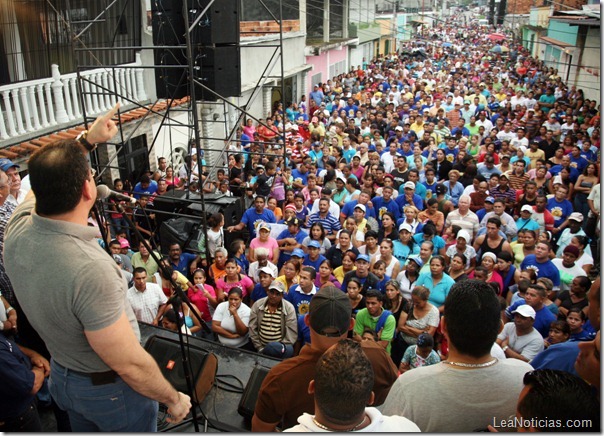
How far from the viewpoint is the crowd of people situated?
1.86 m

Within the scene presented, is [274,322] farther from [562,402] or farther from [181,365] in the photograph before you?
[562,402]

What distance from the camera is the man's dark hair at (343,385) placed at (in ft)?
5.03

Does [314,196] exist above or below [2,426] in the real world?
below

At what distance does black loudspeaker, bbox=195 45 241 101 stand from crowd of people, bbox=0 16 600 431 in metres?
0.71

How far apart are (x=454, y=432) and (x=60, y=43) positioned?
820 centimetres

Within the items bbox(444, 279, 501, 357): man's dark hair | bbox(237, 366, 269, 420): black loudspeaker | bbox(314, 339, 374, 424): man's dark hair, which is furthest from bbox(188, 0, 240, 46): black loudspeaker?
bbox(314, 339, 374, 424): man's dark hair

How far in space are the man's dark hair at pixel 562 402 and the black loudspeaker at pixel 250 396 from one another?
1694 millimetres

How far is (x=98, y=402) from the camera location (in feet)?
6.08

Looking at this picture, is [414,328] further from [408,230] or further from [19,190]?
[19,190]

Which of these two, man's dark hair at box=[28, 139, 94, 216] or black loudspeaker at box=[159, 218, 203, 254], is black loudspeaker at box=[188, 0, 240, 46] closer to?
black loudspeaker at box=[159, 218, 203, 254]

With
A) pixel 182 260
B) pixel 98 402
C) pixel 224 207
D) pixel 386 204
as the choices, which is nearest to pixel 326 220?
pixel 386 204

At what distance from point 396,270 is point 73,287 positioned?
14.1 ft

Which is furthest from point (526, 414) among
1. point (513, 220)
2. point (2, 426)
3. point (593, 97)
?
point (593, 97)

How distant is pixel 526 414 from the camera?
1.60m
